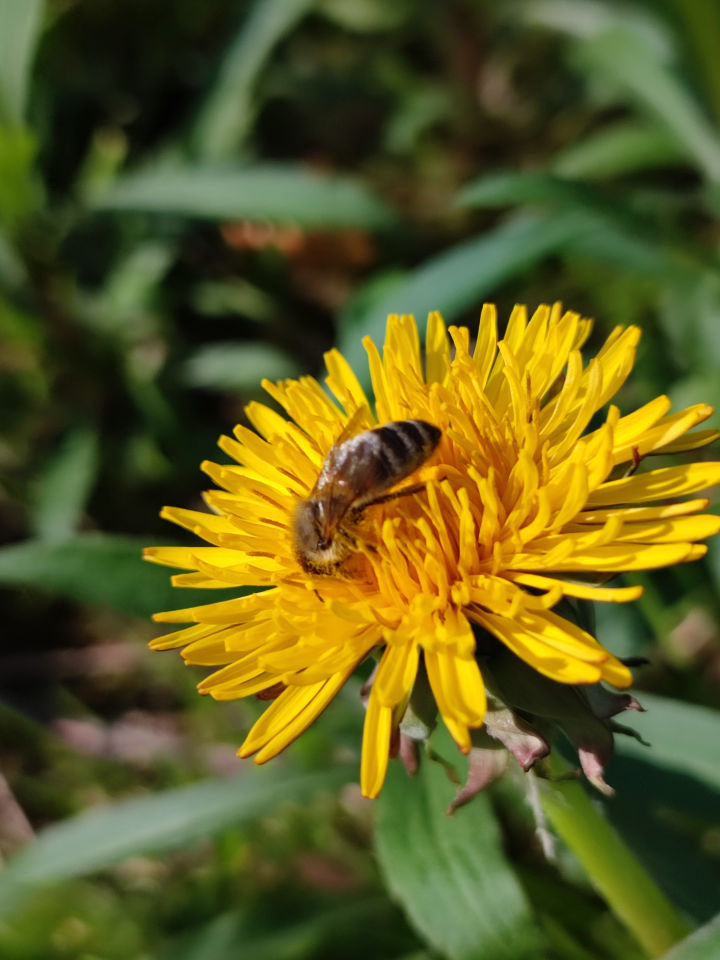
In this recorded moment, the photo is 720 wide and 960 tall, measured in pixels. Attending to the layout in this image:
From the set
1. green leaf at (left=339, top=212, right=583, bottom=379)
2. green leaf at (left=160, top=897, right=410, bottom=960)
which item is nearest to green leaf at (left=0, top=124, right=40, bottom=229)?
green leaf at (left=339, top=212, right=583, bottom=379)

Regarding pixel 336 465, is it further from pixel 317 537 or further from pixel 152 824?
pixel 152 824

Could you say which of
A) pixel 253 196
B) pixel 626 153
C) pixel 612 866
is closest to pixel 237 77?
pixel 253 196

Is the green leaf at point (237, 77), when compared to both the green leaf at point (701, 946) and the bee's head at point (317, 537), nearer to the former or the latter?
the bee's head at point (317, 537)

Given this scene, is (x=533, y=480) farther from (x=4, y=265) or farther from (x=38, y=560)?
(x=4, y=265)

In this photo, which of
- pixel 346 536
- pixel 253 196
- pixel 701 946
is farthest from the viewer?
pixel 253 196

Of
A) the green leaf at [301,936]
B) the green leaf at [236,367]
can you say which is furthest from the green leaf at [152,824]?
the green leaf at [236,367]

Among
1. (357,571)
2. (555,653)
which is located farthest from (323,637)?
(555,653)
